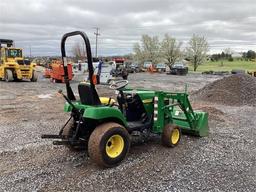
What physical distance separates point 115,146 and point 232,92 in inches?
398

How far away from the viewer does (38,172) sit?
521cm

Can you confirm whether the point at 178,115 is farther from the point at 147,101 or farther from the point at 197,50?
the point at 197,50

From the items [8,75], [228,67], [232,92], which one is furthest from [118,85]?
[228,67]

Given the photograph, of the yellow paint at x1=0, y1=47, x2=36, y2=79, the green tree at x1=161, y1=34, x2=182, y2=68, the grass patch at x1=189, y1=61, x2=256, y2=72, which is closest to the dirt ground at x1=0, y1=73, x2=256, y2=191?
the yellow paint at x1=0, y1=47, x2=36, y2=79

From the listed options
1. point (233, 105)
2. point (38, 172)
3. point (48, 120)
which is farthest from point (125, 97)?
point (233, 105)

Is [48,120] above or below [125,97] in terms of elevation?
below

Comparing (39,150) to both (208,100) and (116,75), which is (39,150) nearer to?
(208,100)

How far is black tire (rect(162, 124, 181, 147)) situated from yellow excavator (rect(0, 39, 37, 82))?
1983 cm

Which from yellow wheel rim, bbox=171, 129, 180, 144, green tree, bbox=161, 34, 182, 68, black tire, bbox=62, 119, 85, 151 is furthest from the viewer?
green tree, bbox=161, 34, 182, 68

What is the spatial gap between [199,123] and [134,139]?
5.12 ft

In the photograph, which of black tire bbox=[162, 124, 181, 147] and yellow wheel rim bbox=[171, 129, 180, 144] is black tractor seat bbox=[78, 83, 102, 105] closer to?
black tire bbox=[162, 124, 181, 147]

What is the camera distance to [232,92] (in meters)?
14.4

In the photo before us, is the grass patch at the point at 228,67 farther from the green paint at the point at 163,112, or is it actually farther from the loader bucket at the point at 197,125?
the green paint at the point at 163,112

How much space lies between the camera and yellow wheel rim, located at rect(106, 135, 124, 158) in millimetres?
5346
